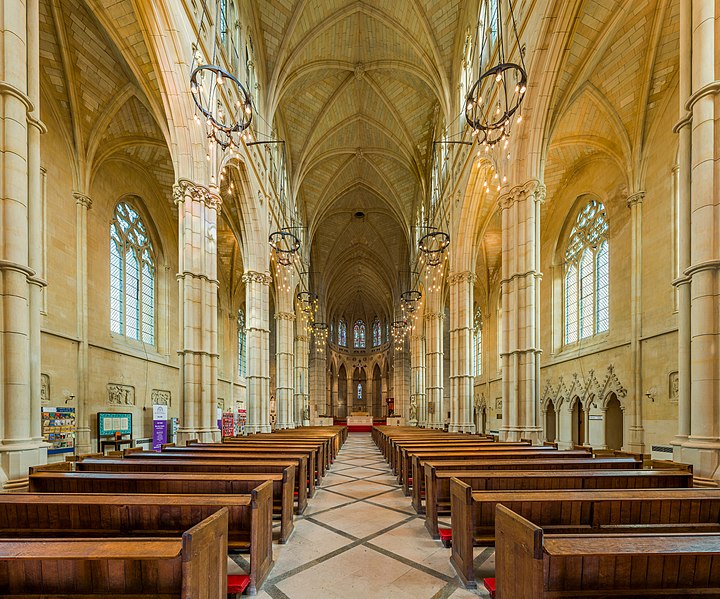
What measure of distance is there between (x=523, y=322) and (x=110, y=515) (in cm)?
1077

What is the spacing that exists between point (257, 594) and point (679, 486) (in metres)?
5.07

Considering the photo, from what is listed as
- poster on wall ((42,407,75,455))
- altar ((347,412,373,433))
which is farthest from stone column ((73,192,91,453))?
altar ((347,412,373,433))

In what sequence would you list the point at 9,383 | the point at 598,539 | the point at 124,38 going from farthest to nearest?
the point at 124,38 < the point at 9,383 < the point at 598,539

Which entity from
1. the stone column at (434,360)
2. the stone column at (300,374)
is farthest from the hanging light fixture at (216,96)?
the stone column at (300,374)

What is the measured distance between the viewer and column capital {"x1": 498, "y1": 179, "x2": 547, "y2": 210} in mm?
11977

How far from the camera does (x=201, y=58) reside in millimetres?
12219

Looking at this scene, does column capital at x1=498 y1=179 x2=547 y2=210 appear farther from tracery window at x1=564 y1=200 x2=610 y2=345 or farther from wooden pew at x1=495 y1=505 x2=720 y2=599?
wooden pew at x1=495 y1=505 x2=720 y2=599

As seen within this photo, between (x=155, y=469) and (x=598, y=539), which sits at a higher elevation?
(x=598, y=539)

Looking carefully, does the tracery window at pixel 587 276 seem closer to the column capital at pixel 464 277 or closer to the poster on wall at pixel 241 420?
the column capital at pixel 464 277

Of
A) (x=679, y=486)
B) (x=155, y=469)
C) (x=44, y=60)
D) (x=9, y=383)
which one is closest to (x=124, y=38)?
(x=44, y=60)

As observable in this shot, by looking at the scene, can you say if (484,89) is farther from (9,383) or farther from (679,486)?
(9,383)

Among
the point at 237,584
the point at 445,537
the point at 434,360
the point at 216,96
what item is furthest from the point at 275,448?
the point at 434,360

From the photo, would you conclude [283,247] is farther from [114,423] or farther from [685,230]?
[685,230]

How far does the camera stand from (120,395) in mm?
17312
